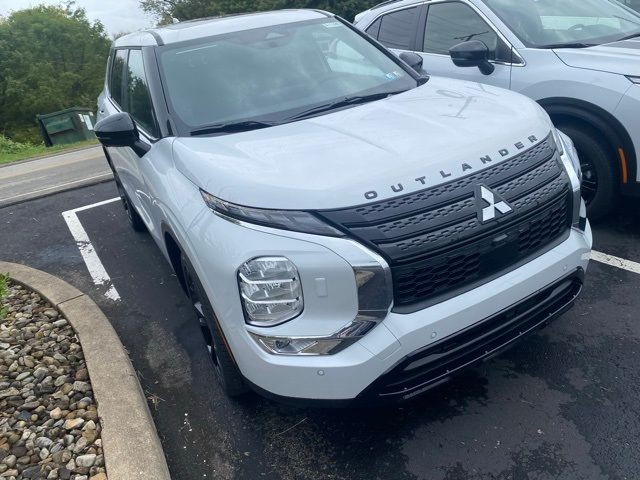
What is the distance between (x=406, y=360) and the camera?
219cm

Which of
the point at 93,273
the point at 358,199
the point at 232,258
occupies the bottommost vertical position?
the point at 93,273

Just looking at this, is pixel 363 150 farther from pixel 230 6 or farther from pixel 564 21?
pixel 230 6

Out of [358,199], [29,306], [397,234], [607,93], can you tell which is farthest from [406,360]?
[29,306]

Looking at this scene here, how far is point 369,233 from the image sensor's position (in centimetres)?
214

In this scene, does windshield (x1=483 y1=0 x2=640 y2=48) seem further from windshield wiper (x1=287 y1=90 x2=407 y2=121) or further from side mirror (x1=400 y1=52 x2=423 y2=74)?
windshield wiper (x1=287 y1=90 x2=407 y2=121)

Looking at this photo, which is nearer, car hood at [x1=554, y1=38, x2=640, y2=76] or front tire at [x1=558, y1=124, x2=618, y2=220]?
car hood at [x1=554, y1=38, x2=640, y2=76]

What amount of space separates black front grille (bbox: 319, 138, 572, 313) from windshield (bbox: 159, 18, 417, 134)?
1.13m

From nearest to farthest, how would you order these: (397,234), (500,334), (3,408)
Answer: (397,234) → (500,334) → (3,408)

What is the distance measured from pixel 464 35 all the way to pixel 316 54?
1885 mm

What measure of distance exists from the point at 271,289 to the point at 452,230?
761mm

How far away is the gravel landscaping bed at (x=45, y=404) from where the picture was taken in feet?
8.57

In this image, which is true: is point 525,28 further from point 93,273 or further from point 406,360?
point 93,273

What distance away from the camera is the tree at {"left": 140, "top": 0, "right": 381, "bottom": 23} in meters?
25.1

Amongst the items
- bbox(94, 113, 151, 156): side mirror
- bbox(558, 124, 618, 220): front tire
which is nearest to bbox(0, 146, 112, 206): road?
bbox(94, 113, 151, 156): side mirror
